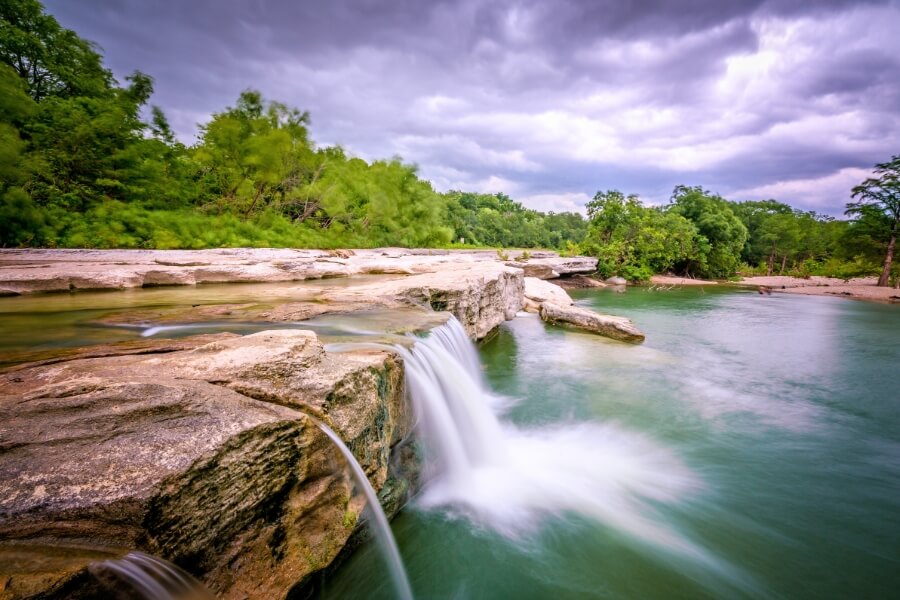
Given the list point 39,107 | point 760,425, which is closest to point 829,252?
point 760,425

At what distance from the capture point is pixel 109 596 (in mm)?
1355

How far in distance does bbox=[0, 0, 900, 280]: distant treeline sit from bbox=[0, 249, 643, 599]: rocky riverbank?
41.1 feet

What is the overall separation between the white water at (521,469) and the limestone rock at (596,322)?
5861mm

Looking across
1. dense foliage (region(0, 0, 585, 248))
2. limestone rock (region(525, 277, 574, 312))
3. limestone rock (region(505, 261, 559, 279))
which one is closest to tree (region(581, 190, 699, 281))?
limestone rock (region(505, 261, 559, 279))

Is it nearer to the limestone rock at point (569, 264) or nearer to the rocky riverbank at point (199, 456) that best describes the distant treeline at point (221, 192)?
the limestone rock at point (569, 264)

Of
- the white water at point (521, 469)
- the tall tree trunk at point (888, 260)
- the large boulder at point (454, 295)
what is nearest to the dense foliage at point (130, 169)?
the large boulder at point (454, 295)

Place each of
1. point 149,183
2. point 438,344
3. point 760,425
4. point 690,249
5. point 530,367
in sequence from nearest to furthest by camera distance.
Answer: point 438,344
point 760,425
point 530,367
point 149,183
point 690,249

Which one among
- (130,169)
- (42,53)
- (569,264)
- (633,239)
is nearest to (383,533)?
(130,169)

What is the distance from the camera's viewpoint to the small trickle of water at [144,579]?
137cm

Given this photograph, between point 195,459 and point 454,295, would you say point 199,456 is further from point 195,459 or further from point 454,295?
point 454,295

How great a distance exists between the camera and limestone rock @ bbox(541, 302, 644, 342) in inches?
420

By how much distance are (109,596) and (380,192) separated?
31607 millimetres

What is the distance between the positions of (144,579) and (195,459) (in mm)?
450

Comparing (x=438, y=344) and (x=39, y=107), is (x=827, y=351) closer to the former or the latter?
(x=438, y=344)
